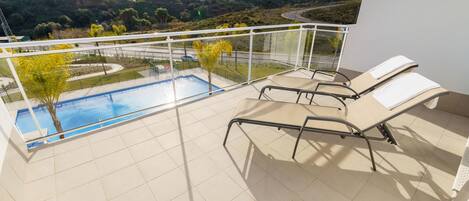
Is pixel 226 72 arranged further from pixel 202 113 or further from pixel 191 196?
pixel 191 196

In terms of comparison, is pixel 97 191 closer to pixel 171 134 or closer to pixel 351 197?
pixel 171 134

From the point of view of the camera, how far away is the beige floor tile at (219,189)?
1.71m

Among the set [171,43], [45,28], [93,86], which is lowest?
[93,86]

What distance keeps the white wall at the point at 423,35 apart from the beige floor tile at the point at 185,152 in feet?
12.0

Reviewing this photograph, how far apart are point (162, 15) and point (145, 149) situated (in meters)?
31.0

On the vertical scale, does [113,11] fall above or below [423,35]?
above

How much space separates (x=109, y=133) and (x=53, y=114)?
213cm

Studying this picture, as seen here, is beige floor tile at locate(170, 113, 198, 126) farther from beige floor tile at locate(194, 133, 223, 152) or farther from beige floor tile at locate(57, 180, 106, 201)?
beige floor tile at locate(57, 180, 106, 201)

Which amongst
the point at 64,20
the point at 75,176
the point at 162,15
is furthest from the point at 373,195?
the point at 64,20

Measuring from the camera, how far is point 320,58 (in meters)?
5.06

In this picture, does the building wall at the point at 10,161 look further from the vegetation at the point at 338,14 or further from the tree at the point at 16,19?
the tree at the point at 16,19

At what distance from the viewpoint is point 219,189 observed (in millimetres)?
1780

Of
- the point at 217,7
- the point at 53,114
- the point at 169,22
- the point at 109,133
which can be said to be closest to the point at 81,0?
the point at 169,22

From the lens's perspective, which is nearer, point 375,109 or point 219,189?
point 219,189
